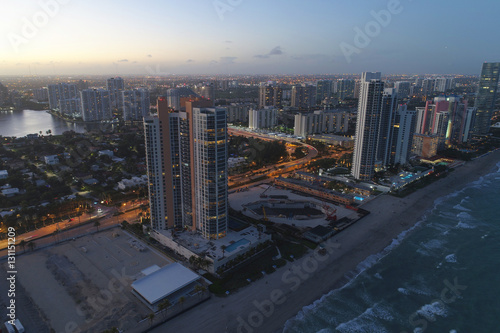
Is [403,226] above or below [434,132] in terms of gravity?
below

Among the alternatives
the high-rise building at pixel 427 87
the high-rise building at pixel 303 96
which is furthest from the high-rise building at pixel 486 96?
the high-rise building at pixel 427 87

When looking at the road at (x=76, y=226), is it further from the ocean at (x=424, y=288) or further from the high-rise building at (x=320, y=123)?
the high-rise building at (x=320, y=123)

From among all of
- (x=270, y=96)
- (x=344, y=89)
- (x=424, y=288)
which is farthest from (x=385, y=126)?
(x=344, y=89)

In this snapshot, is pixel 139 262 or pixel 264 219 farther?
pixel 264 219

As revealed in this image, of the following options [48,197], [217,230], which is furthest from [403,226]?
[48,197]

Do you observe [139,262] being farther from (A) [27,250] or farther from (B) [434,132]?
(B) [434,132]

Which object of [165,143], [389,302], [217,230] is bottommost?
[389,302]

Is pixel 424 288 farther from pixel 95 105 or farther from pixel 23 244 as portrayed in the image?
pixel 95 105
